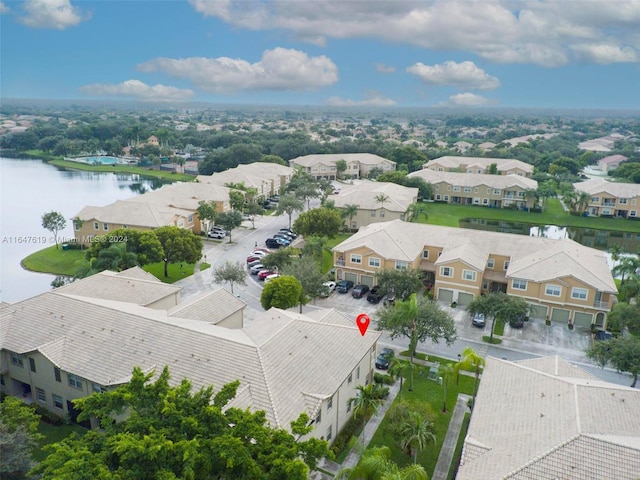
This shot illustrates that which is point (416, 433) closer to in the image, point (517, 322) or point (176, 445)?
point (176, 445)

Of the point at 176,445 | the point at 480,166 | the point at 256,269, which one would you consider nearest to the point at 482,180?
the point at 480,166

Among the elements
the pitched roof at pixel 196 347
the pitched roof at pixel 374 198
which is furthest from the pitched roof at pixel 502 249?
the pitched roof at pixel 196 347

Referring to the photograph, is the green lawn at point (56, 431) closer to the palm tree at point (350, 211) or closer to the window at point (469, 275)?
the window at point (469, 275)

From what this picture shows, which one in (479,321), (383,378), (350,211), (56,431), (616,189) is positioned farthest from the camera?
(616,189)

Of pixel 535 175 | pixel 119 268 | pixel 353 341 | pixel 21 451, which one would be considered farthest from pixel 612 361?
pixel 535 175

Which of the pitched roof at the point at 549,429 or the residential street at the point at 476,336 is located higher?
the pitched roof at the point at 549,429

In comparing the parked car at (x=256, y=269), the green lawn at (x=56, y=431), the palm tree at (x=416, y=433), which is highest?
the palm tree at (x=416, y=433)

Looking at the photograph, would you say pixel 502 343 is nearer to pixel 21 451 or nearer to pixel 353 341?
pixel 353 341
